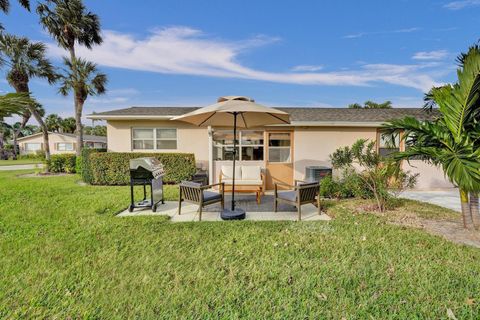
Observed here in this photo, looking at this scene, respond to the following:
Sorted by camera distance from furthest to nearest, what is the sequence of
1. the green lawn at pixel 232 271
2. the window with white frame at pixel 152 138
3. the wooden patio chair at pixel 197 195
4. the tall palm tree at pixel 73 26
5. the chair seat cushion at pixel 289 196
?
the tall palm tree at pixel 73 26 → the window with white frame at pixel 152 138 → the chair seat cushion at pixel 289 196 → the wooden patio chair at pixel 197 195 → the green lawn at pixel 232 271

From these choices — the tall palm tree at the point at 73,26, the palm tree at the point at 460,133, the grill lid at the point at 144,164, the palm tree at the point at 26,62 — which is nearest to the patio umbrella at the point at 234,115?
the grill lid at the point at 144,164

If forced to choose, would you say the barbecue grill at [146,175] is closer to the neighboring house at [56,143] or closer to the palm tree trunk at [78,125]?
the palm tree trunk at [78,125]

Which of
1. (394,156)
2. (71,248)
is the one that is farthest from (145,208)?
(394,156)

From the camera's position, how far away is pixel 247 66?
51.7 ft

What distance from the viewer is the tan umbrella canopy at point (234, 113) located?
4.57 meters

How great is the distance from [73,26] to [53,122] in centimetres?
4413

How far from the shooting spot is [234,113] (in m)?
5.22

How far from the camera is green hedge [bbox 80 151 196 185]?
10.2 m

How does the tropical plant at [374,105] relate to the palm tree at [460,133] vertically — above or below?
above

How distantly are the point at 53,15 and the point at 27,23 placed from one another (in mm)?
1817

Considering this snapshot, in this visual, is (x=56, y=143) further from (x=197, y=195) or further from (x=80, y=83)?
(x=197, y=195)

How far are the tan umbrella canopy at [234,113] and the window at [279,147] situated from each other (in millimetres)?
2927

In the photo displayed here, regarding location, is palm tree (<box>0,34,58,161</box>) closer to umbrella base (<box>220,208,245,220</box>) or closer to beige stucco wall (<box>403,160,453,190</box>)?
umbrella base (<box>220,208,245,220</box>)

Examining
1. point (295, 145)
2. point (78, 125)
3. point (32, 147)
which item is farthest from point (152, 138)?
point (32, 147)
